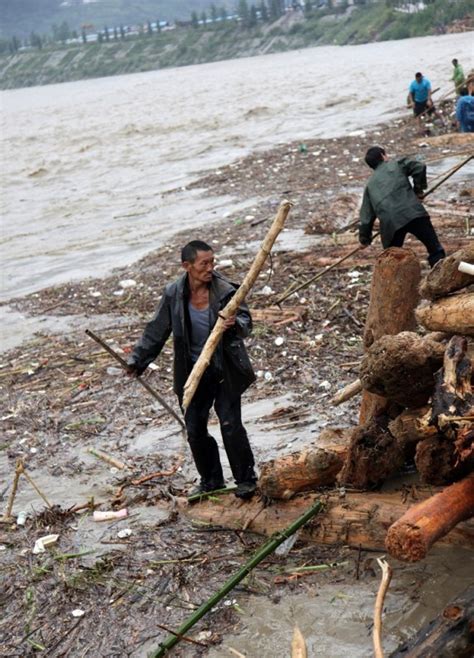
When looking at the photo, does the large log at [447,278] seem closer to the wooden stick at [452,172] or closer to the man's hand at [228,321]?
the man's hand at [228,321]

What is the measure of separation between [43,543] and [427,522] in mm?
2708

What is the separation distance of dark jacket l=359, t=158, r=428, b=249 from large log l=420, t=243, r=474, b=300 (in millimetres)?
3920

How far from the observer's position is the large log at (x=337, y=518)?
4.65 metres

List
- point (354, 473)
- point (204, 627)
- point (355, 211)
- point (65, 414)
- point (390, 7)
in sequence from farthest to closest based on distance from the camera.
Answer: point (390, 7) → point (355, 211) → point (65, 414) → point (354, 473) → point (204, 627)

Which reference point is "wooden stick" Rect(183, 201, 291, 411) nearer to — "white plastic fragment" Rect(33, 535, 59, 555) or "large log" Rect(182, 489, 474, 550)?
"large log" Rect(182, 489, 474, 550)

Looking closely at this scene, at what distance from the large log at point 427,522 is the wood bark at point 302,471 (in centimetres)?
112

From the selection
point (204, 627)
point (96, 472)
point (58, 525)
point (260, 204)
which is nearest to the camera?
point (204, 627)

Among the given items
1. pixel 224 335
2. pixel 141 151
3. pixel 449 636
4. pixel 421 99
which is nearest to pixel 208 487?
Answer: pixel 224 335

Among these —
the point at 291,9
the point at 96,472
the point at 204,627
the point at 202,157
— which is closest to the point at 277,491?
the point at 204,627

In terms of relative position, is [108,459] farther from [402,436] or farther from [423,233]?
[423,233]

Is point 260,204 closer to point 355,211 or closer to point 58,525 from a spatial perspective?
point 355,211

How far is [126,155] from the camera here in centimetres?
3164

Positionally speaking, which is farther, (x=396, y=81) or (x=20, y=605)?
(x=396, y=81)

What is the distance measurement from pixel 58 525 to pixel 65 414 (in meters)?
2.25
